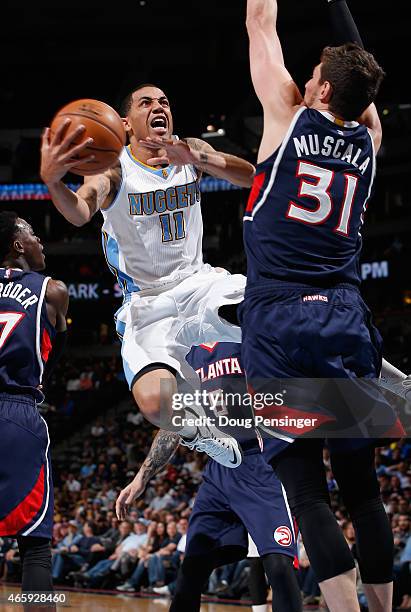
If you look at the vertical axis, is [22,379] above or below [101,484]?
above

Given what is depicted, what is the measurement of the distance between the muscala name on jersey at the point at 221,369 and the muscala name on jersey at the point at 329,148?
7.87ft

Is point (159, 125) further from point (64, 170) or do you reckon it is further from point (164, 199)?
point (64, 170)

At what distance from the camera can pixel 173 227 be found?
557cm

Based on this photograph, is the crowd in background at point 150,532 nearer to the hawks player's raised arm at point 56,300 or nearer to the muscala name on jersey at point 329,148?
the hawks player's raised arm at point 56,300

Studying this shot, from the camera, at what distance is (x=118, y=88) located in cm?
2953

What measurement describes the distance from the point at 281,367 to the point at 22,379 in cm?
214

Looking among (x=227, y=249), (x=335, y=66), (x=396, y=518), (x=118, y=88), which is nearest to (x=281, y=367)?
(x=335, y=66)

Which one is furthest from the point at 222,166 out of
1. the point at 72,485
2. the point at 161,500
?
the point at 72,485

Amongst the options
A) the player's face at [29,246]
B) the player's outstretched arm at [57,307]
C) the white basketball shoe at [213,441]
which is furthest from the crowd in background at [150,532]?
the player's face at [29,246]

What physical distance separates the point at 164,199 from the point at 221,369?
1.27 m

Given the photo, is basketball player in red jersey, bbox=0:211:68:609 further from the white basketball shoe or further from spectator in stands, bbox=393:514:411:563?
spectator in stands, bbox=393:514:411:563

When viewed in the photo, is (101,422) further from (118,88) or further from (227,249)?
(118,88)

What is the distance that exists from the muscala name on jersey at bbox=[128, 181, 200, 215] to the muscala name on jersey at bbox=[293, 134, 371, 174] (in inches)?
78.0

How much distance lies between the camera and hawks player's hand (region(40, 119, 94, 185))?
4.04m
